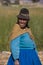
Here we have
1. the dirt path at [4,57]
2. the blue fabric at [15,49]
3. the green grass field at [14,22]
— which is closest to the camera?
the blue fabric at [15,49]

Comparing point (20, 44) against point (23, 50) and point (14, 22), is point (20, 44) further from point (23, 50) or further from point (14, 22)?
point (14, 22)

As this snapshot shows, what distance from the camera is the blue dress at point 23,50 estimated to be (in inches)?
98.5

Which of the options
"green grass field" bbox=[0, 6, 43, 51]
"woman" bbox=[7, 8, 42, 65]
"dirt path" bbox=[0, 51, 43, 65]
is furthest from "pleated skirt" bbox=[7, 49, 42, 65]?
"green grass field" bbox=[0, 6, 43, 51]

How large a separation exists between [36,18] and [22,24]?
342 centimetres

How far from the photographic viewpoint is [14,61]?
2.55 meters

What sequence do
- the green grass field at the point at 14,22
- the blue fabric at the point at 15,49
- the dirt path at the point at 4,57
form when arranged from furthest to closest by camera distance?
the green grass field at the point at 14,22 → the dirt path at the point at 4,57 → the blue fabric at the point at 15,49

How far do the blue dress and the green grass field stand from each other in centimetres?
323

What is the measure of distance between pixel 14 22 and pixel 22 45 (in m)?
3.37

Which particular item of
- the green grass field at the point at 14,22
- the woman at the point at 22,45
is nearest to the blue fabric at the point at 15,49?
the woman at the point at 22,45

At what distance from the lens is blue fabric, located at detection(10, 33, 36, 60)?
8.20 feet

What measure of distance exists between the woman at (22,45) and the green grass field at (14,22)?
3.23 metres

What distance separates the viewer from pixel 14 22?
19.3ft

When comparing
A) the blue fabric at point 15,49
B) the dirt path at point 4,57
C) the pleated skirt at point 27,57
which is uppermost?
the blue fabric at point 15,49

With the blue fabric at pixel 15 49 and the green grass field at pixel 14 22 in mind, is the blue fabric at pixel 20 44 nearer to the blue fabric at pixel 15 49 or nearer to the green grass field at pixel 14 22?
the blue fabric at pixel 15 49
